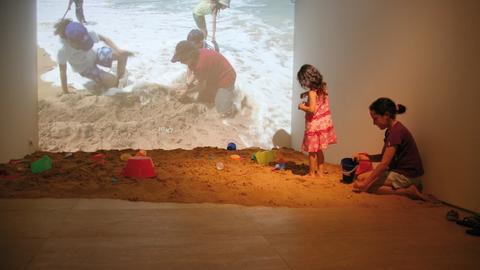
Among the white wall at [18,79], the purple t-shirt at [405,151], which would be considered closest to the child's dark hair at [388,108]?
the purple t-shirt at [405,151]

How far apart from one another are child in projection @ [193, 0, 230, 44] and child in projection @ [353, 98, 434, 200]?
411 cm

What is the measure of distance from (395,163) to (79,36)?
5.33 metres

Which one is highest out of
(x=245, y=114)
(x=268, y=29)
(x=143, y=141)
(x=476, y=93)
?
(x=268, y=29)

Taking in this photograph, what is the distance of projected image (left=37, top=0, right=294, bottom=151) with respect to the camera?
640 centimetres

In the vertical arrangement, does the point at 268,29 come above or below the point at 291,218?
above

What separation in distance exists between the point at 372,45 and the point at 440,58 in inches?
48.4

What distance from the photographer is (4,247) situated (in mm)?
1988

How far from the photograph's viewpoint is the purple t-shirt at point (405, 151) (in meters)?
3.32

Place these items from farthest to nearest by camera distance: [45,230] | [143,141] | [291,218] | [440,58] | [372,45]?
1. [143,141]
2. [372,45]
3. [440,58]
4. [291,218]
5. [45,230]

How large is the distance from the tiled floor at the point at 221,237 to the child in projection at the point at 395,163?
38 centimetres

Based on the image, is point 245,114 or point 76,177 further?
point 245,114

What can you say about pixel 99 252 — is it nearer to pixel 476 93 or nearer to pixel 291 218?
pixel 291 218

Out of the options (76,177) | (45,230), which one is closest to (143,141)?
(76,177)

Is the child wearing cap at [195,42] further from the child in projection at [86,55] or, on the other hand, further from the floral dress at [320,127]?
the floral dress at [320,127]
